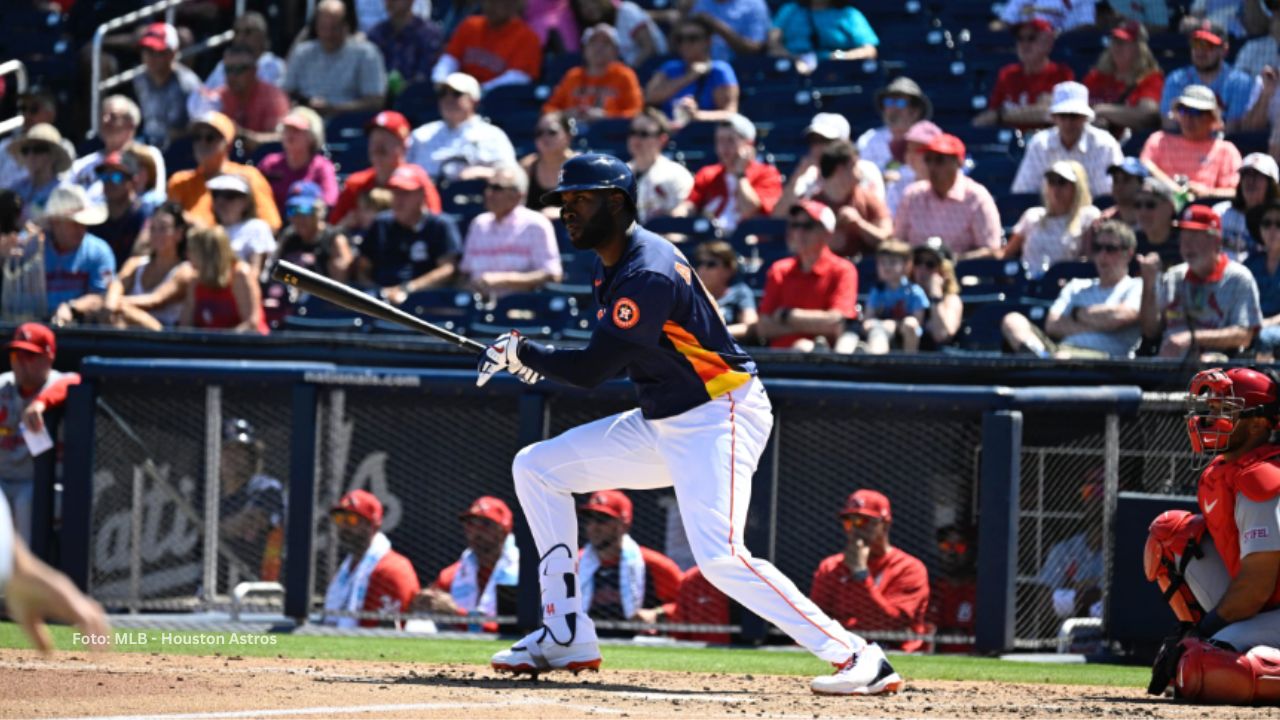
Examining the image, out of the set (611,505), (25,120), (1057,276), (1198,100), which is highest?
(25,120)

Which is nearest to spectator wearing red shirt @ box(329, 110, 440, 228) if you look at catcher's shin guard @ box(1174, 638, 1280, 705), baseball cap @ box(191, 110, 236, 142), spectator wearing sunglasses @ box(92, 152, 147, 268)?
baseball cap @ box(191, 110, 236, 142)

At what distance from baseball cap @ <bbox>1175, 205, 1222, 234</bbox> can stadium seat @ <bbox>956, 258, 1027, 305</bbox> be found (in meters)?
1.21

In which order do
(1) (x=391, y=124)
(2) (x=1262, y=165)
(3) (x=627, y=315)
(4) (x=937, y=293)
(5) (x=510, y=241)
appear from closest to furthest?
(3) (x=627, y=315), (2) (x=1262, y=165), (4) (x=937, y=293), (5) (x=510, y=241), (1) (x=391, y=124)

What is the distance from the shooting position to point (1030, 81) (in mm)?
12195

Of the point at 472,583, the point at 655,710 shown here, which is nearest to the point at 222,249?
the point at 472,583

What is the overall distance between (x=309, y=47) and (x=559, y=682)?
922 cm

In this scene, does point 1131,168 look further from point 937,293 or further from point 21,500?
point 21,500

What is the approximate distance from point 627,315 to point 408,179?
5.95m

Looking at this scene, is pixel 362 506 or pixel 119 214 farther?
pixel 119 214

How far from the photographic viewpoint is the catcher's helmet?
6.10m

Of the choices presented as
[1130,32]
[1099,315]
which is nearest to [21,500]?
[1099,315]

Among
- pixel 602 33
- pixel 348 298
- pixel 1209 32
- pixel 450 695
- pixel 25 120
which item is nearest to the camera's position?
pixel 450 695

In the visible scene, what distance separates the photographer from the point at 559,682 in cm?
632

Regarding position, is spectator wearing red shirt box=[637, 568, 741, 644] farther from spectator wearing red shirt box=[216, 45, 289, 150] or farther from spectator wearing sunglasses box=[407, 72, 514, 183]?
spectator wearing red shirt box=[216, 45, 289, 150]
